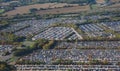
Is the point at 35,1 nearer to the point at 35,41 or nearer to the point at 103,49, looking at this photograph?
the point at 35,41

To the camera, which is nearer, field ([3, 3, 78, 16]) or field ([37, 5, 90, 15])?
field ([37, 5, 90, 15])

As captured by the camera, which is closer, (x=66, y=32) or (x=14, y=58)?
(x=14, y=58)

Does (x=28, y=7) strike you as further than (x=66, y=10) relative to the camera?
Yes

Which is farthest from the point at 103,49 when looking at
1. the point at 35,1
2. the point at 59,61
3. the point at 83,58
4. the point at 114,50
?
the point at 35,1

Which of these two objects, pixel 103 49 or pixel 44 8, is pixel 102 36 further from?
pixel 44 8

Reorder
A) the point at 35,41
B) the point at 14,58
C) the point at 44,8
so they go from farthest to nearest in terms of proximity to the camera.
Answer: the point at 44,8 → the point at 35,41 → the point at 14,58

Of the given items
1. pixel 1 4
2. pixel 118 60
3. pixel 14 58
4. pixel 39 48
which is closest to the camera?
pixel 118 60

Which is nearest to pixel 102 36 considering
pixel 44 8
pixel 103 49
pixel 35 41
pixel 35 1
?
pixel 103 49

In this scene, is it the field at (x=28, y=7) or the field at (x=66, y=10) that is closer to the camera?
the field at (x=66, y=10)

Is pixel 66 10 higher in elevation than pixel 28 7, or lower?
higher
